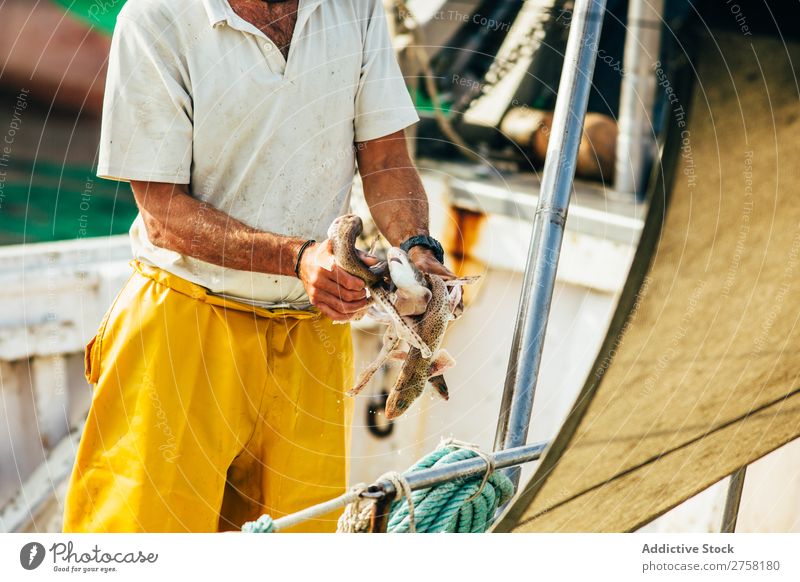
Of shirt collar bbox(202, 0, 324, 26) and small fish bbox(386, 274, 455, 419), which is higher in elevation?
shirt collar bbox(202, 0, 324, 26)

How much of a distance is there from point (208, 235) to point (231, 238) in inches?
1.3

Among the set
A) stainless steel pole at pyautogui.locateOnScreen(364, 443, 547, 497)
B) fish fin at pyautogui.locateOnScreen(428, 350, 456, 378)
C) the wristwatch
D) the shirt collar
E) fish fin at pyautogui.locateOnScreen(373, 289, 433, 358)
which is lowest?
stainless steel pole at pyautogui.locateOnScreen(364, 443, 547, 497)

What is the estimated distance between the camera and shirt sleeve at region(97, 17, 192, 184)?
1193 mm

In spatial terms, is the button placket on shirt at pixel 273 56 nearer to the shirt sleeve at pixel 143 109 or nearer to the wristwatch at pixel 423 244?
the shirt sleeve at pixel 143 109

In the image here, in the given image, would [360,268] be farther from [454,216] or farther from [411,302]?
[454,216]

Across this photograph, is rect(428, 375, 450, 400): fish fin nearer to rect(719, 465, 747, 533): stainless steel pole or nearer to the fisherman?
the fisherman

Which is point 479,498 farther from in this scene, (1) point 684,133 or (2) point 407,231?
(1) point 684,133

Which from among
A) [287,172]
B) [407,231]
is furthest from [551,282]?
[287,172]

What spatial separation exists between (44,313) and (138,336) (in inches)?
32.7

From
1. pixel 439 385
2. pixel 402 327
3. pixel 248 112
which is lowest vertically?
pixel 439 385

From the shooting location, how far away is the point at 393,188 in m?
1.41

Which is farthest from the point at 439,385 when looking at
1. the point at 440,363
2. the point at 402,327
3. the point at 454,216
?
the point at 454,216

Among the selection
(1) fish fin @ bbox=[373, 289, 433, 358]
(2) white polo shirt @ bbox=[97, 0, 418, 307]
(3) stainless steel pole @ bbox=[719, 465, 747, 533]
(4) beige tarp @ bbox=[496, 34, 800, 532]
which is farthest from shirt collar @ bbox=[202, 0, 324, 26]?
(3) stainless steel pole @ bbox=[719, 465, 747, 533]

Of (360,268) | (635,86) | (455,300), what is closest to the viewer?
(360,268)
